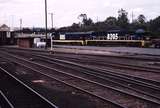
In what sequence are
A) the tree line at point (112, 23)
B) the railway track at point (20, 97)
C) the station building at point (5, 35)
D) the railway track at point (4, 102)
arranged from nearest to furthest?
1. the railway track at point (4, 102)
2. the railway track at point (20, 97)
3. the station building at point (5, 35)
4. the tree line at point (112, 23)

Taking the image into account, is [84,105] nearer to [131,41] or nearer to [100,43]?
[131,41]

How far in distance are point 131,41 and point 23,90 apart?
45.9 metres

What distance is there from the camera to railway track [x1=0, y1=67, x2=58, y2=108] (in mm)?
12289

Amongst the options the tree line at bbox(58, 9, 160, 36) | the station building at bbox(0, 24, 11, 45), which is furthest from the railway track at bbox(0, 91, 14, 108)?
the tree line at bbox(58, 9, 160, 36)

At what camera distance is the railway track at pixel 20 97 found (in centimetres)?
1229

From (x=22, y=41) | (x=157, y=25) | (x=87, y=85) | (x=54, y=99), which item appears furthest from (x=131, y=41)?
(x=54, y=99)

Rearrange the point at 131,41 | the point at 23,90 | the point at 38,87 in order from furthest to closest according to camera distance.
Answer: the point at 131,41
the point at 38,87
the point at 23,90

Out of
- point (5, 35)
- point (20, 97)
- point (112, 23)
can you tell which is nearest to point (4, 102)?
point (20, 97)

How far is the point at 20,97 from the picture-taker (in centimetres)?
1402

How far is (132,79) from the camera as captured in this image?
1816 centimetres

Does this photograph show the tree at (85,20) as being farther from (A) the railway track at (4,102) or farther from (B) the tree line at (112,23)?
(A) the railway track at (4,102)

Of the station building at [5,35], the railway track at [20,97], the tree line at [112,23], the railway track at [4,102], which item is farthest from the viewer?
the tree line at [112,23]

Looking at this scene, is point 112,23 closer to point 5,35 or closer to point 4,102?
point 5,35

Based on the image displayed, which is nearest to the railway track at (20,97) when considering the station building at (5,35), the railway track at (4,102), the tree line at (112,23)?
the railway track at (4,102)
